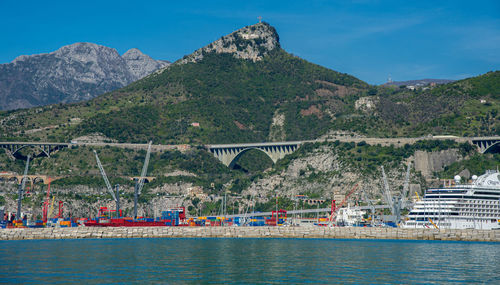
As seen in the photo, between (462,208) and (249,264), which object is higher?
(462,208)

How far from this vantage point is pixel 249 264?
316 ft

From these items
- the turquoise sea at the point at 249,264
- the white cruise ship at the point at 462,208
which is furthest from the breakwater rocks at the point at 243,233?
the turquoise sea at the point at 249,264

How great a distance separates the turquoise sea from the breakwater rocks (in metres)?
19.8

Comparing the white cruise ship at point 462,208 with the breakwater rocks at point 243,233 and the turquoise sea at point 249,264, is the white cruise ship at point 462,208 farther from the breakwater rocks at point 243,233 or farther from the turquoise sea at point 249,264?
the turquoise sea at point 249,264

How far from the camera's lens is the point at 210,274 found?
3349 inches

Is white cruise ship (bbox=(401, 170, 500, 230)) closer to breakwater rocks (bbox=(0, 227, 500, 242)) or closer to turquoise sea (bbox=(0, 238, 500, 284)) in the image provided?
breakwater rocks (bbox=(0, 227, 500, 242))

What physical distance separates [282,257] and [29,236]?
Result: 72.9 metres

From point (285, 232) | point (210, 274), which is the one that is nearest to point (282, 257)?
point (210, 274)

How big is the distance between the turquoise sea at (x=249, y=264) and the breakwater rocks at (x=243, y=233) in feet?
65.0

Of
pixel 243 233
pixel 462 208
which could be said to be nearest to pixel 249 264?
pixel 243 233

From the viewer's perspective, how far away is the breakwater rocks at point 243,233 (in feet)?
492

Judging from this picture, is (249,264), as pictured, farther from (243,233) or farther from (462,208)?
(462,208)

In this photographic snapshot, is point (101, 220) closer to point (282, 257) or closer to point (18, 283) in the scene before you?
point (282, 257)

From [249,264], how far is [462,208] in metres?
83.2
